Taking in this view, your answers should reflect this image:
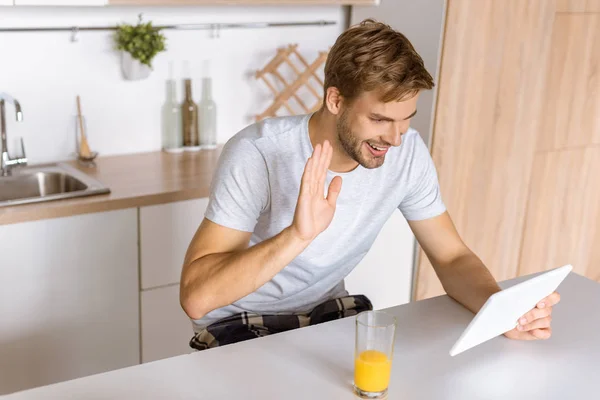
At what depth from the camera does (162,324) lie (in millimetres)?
2502

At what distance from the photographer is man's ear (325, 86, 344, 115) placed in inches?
67.6

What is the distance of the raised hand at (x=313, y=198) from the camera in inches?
58.9

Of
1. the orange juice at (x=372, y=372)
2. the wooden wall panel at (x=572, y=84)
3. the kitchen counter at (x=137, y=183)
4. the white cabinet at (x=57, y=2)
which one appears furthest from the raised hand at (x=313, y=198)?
the wooden wall panel at (x=572, y=84)

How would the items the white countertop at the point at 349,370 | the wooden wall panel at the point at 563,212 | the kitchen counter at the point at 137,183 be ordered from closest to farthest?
the white countertop at the point at 349,370
the kitchen counter at the point at 137,183
the wooden wall panel at the point at 563,212

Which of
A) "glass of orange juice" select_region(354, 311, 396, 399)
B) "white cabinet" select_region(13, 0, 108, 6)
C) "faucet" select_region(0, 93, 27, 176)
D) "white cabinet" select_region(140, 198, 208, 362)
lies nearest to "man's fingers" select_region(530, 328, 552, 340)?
"glass of orange juice" select_region(354, 311, 396, 399)

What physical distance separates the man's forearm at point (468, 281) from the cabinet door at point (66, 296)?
3.38 feet

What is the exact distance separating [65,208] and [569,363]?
144 cm

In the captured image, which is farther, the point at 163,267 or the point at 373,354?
the point at 163,267

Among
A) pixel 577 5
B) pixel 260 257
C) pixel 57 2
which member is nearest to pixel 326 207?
pixel 260 257

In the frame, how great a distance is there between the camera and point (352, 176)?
1.81 meters

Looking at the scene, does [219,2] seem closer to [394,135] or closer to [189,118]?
[189,118]

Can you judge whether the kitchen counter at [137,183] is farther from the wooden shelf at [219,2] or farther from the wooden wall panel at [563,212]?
the wooden wall panel at [563,212]

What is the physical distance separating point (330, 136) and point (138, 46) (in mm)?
1143

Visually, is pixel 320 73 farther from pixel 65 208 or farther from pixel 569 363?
pixel 569 363
